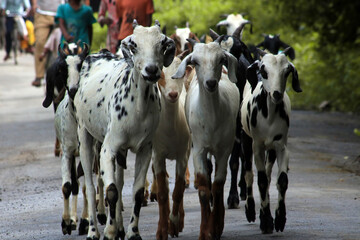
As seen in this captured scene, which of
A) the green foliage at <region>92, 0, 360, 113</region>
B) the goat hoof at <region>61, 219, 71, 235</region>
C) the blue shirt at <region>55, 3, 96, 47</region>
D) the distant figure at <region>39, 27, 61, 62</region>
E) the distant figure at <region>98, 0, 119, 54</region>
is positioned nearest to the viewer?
the goat hoof at <region>61, 219, 71, 235</region>

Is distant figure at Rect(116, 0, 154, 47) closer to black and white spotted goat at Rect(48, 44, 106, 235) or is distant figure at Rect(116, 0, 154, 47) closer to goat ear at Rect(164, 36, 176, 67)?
black and white spotted goat at Rect(48, 44, 106, 235)

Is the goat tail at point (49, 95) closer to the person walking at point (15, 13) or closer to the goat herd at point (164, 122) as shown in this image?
the goat herd at point (164, 122)

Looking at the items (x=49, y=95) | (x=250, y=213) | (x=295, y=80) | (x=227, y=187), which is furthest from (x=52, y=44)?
(x=295, y=80)

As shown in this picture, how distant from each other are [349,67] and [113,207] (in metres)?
16.6

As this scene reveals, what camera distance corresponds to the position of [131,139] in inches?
346

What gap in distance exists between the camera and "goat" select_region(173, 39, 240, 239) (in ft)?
29.6

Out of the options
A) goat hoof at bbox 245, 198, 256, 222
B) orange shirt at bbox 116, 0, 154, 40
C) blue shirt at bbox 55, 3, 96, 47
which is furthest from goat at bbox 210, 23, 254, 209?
blue shirt at bbox 55, 3, 96, 47

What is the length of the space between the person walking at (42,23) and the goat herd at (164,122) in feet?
27.8

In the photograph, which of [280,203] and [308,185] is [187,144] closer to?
[280,203]

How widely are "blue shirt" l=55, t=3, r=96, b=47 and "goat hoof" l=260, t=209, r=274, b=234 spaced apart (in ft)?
24.4

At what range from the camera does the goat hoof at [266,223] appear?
944cm

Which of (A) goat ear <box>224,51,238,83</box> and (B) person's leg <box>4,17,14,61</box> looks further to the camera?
(B) person's leg <box>4,17,14,61</box>

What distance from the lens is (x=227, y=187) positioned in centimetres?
1250

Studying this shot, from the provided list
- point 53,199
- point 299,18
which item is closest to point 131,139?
point 53,199
